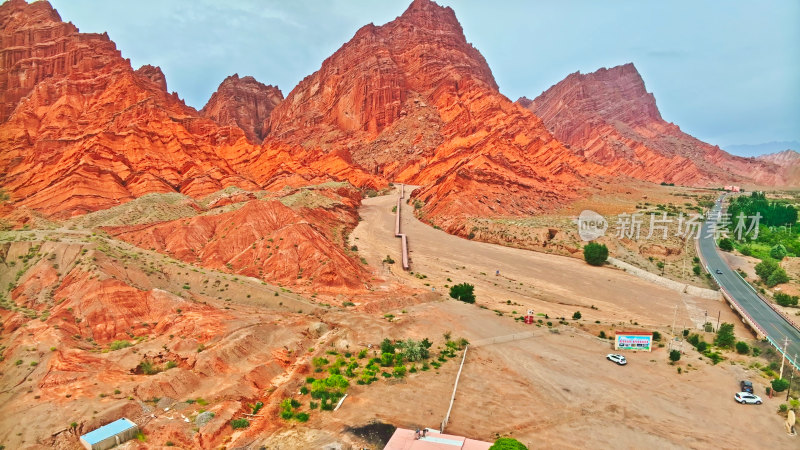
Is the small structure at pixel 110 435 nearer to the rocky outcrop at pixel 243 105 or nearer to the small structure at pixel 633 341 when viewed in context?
the small structure at pixel 633 341

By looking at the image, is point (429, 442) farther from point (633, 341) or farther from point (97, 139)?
point (97, 139)

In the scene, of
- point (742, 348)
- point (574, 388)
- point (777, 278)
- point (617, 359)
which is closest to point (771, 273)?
point (777, 278)

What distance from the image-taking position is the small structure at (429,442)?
2050cm

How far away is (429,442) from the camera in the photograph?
68.0ft

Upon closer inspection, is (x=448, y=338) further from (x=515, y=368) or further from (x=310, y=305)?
(x=310, y=305)

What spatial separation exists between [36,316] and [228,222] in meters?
23.1

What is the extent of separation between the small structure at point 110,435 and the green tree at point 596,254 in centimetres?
5057

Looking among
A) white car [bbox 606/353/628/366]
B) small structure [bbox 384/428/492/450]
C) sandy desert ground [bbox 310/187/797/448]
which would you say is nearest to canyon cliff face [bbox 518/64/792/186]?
sandy desert ground [bbox 310/187/797/448]

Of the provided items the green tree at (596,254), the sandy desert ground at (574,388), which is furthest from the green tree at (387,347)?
the green tree at (596,254)

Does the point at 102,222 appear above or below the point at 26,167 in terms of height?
below

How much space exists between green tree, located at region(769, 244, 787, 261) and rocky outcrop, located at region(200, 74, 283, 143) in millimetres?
148401

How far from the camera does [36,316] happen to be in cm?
2961

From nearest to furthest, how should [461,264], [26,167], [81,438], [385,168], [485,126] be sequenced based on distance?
[81,438] → [461,264] → [26,167] → [485,126] → [385,168]

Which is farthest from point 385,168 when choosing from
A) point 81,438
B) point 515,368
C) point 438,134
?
point 81,438
